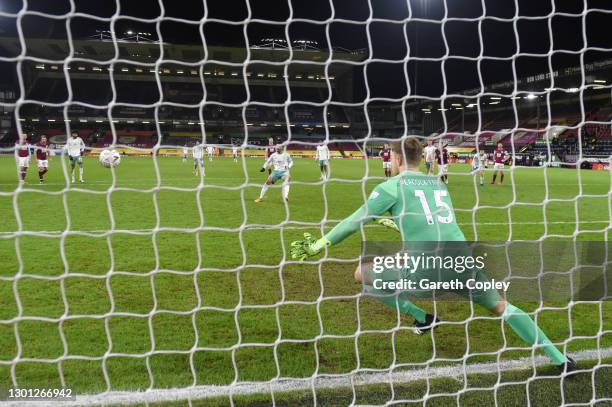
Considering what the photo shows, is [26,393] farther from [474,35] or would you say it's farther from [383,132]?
[383,132]

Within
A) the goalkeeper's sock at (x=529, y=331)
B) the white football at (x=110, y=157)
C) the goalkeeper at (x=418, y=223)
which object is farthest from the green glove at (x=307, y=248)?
the white football at (x=110, y=157)

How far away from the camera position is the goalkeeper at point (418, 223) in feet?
10.5

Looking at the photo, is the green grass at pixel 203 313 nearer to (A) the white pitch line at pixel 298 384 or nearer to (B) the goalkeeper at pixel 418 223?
(A) the white pitch line at pixel 298 384

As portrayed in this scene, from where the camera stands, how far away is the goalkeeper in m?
3.19

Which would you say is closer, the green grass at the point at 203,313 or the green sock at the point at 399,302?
the green grass at the point at 203,313

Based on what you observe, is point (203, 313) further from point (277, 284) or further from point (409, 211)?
point (409, 211)

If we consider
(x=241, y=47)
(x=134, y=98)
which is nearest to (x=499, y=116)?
(x=241, y=47)

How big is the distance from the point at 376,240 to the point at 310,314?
135 inches

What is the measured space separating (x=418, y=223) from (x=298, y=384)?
129cm

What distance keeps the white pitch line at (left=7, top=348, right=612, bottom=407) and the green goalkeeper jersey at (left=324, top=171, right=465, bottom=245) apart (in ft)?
2.89

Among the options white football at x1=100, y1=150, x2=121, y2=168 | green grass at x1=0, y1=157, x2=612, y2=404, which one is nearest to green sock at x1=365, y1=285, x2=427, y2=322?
green grass at x1=0, y1=157, x2=612, y2=404

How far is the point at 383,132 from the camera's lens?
5003 centimetres

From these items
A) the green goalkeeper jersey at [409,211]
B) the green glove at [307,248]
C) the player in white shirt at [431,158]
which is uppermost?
the green goalkeeper jersey at [409,211]

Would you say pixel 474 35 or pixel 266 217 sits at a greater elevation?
pixel 474 35
